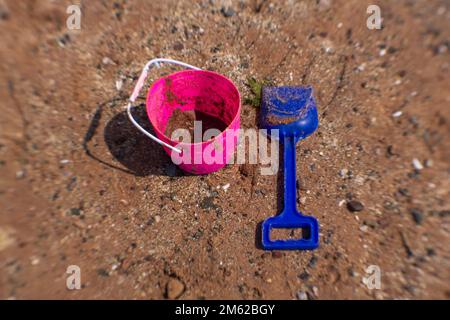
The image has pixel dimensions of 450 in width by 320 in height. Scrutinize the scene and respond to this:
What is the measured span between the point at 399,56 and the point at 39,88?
197cm

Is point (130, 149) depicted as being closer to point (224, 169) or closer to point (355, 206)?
point (224, 169)

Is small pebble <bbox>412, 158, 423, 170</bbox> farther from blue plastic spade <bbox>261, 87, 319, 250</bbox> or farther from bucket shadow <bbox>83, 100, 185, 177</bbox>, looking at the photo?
bucket shadow <bbox>83, 100, 185, 177</bbox>

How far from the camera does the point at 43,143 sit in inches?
67.0

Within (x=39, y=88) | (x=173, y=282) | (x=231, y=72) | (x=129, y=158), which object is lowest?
(x=173, y=282)

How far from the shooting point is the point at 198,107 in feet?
6.29

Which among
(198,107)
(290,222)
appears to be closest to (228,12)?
(198,107)

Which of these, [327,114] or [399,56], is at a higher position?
[399,56]

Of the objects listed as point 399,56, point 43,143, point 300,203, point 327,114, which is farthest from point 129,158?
point 399,56

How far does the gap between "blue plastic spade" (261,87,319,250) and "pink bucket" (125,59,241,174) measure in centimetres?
22

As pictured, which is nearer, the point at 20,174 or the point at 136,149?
the point at 20,174

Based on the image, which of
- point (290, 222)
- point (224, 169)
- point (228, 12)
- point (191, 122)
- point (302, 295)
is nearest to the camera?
point (302, 295)

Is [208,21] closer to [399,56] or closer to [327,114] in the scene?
[327,114]

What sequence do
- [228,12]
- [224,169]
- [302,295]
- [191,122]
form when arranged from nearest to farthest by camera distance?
1. [302,295]
2. [224,169]
3. [191,122]
4. [228,12]

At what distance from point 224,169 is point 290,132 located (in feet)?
1.30
